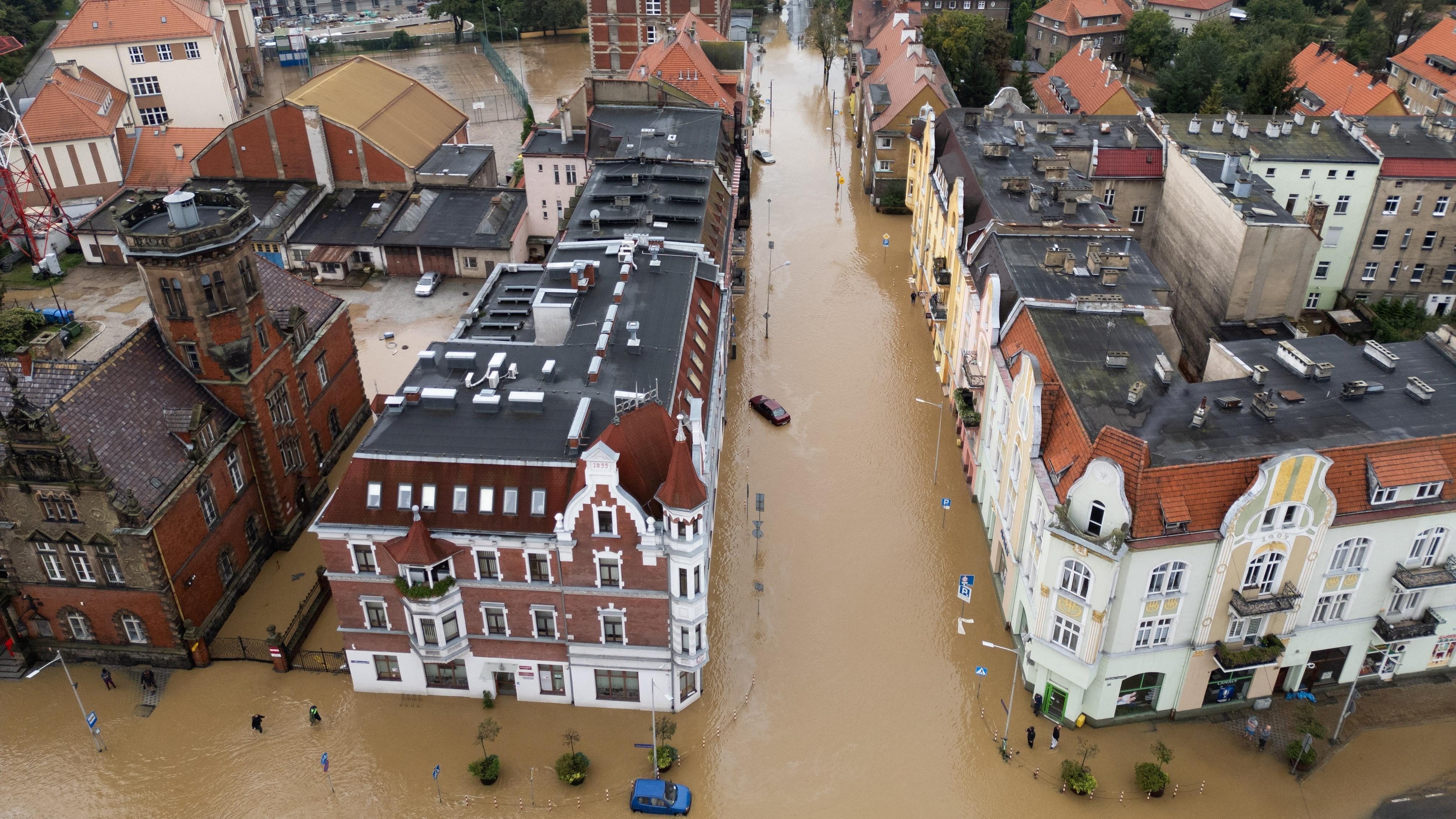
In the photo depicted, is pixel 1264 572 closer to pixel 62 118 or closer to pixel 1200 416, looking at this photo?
pixel 1200 416

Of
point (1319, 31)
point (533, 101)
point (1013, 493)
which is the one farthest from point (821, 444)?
point (1319, 31)

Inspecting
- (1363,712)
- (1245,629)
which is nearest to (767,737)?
(1245,629)

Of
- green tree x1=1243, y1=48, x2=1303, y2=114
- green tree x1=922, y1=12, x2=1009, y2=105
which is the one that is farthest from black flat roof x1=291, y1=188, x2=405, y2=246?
green tree x1=1243, y1=48, x2=1303, y2=114

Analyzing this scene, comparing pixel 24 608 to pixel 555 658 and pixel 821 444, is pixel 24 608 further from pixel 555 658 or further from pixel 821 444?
pixel 821 444

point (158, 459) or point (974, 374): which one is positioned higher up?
point (158, 459)

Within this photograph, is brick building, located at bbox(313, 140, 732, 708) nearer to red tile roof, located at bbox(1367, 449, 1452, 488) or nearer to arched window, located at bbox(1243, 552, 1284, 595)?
arched window, located at bbox(1243, 552, 1284, 595)

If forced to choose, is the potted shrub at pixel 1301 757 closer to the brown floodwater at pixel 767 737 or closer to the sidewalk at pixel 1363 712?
the brown floodwater at pixel 767 737
